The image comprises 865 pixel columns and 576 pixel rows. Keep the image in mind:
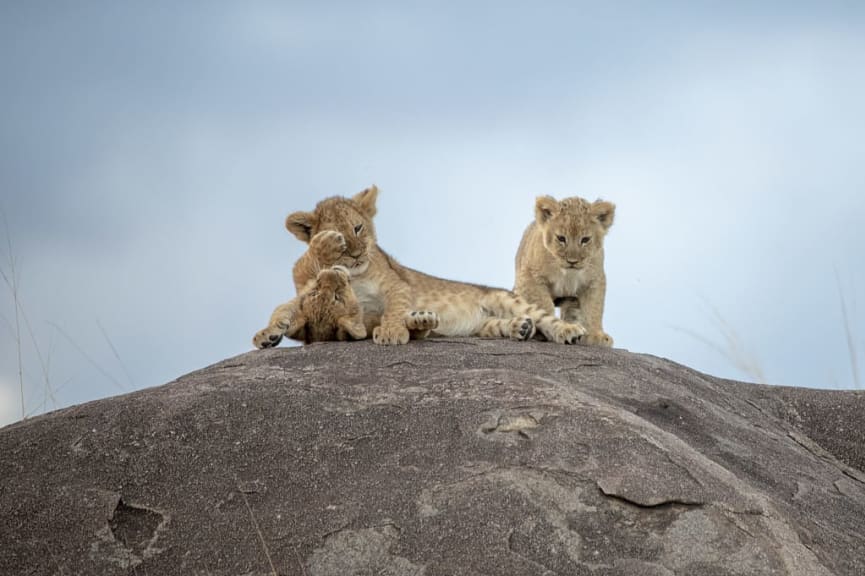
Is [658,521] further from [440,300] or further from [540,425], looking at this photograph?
[440,300]

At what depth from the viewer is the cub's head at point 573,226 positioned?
9.46 m

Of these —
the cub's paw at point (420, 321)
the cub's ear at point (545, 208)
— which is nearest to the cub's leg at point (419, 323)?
the cub's paw at point (420, 321)

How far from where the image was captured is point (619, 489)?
16.0 ft

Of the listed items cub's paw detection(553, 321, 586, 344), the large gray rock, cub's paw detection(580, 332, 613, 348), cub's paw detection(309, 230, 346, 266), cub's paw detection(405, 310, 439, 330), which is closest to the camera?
the large gray rock

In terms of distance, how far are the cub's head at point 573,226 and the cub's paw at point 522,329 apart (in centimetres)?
138

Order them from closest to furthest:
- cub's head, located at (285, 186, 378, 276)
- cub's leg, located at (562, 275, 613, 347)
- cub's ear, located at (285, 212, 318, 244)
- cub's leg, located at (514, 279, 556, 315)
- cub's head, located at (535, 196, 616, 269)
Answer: cub's head, located at (285, 186, 378, 276), cub's ear, located at (285, 212, 318, 244), cub's head, located at (535, 196, 616, 269), cub's leg, located at (562, 275, 613, 347), cub's leg, located at (514, 279, 556, 315)

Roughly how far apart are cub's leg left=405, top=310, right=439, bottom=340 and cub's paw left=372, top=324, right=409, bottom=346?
0.31ft

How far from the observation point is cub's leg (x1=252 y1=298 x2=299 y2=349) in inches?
288

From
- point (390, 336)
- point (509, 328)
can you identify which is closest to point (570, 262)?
point (509, 328)

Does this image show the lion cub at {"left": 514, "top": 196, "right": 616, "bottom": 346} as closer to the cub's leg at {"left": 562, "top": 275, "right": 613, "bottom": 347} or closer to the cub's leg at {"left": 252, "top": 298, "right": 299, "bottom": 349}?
the cub's leg at {"left": 562, "top": 275, "right": 613, "bottom": 347}

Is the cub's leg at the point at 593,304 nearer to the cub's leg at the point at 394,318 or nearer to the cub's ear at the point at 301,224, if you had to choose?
the cub's leg at the point at 394,318

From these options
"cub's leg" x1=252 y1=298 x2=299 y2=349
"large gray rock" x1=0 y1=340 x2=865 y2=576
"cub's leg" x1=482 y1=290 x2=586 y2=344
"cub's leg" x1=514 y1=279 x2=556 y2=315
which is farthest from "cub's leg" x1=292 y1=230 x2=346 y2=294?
"cub's leg" x1=514 y1=279 x2=556 y2=315

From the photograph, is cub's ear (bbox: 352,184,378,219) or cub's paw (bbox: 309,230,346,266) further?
cub's ear (bbox: 352,184,378,219)

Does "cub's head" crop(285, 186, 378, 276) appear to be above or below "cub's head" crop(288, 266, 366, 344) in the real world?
above
